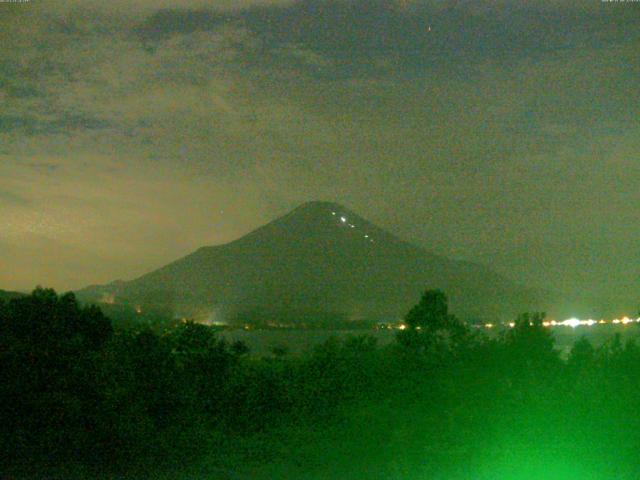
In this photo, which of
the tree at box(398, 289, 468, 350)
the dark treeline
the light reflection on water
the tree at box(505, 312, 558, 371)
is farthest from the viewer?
the tree at box(398, 289, 468, 350)

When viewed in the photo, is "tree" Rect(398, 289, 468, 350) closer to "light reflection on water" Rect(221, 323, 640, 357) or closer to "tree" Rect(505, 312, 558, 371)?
"light reflection on water" Rect(221, 323, 640, 357)

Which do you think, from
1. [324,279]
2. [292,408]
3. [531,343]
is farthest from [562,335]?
[324,279]

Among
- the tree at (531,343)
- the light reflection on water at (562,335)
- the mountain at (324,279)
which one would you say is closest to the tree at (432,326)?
the light reflection on water at (562,335)

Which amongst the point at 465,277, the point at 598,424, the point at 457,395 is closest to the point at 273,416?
the point at 457,395

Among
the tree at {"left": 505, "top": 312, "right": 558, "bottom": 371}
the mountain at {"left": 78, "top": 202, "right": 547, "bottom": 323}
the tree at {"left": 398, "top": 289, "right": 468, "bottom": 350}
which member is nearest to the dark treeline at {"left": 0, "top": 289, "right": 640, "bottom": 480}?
the tree at {"left": 505, "top": 312, "right": 558, "bottom": 371}

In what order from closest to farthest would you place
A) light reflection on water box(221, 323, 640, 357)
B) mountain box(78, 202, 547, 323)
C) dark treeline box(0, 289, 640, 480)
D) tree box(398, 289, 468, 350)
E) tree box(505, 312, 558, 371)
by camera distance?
dark treeline box(0, 289, 640, 480) → tree box(505, 312, 558, 371) → light reflection on water box(221, 323, 640, 357) → tree box(398, 289, 468, 350) → mountain box(78, 202, 547, 323)

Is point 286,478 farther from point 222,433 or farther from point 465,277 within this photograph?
point 465,277

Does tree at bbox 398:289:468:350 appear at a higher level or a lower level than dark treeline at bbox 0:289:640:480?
higher

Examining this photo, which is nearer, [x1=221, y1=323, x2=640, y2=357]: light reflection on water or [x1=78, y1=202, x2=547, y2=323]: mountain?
[x1=221, y1=323, x2=640, y2=357]: light reflection on water
